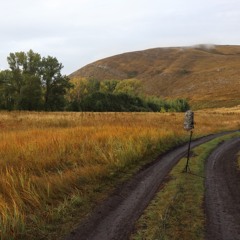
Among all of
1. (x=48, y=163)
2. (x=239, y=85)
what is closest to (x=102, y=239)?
(x=48, y=163)

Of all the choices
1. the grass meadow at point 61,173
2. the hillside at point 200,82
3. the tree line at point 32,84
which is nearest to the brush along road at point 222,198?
the grass meadow at point 61,173

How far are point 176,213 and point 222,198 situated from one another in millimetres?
2084

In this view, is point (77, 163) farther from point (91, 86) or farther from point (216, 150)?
point (91, 86)

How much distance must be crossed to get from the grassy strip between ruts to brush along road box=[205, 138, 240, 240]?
21cm

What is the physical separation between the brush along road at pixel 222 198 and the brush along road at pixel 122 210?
59.4 inches

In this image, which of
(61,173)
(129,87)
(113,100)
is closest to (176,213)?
(61,173)

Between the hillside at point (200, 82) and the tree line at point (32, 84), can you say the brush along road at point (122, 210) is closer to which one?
the tree line at point (32, 84)

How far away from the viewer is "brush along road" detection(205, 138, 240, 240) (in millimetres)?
6680

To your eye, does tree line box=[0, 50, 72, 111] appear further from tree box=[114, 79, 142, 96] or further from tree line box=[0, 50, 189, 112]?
tree box=[114, 79, 142, 96]

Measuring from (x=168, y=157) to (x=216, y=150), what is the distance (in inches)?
170

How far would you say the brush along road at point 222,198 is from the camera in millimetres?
6680

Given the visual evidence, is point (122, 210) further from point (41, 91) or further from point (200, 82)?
point (200, 82)

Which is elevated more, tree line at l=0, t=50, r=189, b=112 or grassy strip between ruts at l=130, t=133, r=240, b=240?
tree line at l=0, t=50, r=189, b=112

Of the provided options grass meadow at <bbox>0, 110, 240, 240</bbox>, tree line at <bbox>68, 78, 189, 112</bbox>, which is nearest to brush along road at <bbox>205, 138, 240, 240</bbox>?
grass meadow at <bbox>0, 110, 240, 240</bbox>
